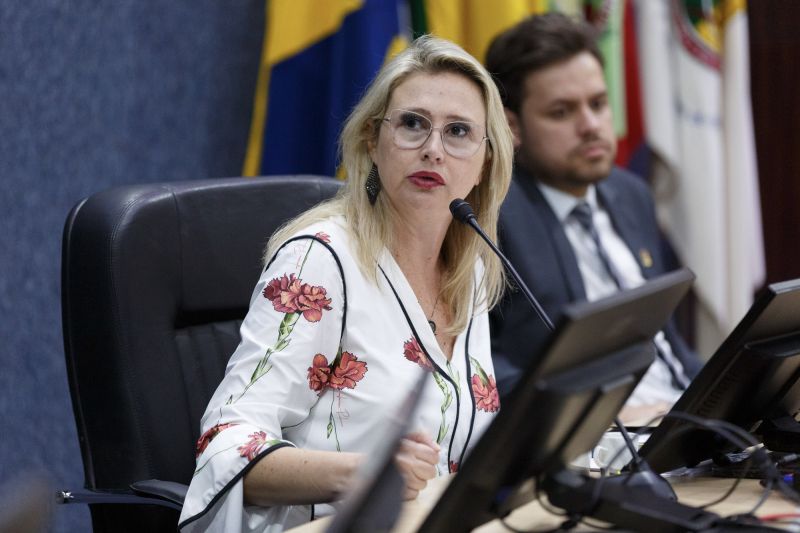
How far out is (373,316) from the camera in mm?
1527

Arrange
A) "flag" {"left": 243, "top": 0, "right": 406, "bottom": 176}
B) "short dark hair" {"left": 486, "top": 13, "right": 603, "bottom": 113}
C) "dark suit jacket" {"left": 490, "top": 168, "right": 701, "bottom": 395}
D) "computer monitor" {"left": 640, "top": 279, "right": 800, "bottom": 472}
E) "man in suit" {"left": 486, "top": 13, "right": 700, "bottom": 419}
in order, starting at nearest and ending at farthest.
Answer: "computer monitor" {"left": 640, "top": 279, "right": 800, "bottom": 472} < "dark suit jacket" {"left": 490, "top": 168, "right": 701, "bottom": 395} < "man in suit" {"left": 486, "top": 13, "right": 700, "bottom": 419} < "short dark hair" {"left": 486, "top": 13, "right": 603, "bottom": 113} < "flag" {"left": 243, "top": 0, "right": 406, "bottom": 176}

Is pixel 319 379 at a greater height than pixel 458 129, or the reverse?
pixel 458 129

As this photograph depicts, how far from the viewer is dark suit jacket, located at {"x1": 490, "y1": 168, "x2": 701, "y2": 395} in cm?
222

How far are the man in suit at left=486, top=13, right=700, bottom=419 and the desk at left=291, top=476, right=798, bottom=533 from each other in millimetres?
1010

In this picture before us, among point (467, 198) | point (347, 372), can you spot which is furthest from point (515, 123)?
point (347, 372)

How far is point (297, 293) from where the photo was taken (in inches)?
58.2

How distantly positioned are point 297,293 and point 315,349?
0.28 ft

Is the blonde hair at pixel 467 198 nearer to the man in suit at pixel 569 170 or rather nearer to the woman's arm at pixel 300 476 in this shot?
the woman's arm at pixel 300 476

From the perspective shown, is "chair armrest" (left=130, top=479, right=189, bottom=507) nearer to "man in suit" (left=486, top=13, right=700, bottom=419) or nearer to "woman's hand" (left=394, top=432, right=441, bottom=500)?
"woman's hand" (left=394, top=432, right=441, bottom=500)

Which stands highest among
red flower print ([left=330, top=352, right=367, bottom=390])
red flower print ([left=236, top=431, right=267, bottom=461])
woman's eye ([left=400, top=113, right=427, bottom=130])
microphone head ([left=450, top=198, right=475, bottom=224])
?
woman's eye ([left=400, top=113, right=427, bottom=130])

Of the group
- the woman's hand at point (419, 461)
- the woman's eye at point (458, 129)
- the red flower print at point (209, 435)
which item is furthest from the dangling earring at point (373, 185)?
the woman's hand at point (419, 461)

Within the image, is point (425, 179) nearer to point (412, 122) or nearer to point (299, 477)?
point (412, 122)

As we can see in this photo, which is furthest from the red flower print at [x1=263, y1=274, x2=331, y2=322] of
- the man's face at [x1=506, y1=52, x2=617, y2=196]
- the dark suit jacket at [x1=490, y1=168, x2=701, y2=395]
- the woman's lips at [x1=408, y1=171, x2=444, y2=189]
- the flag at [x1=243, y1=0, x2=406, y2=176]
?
the flag at [x1=243, y1=0, x2=406, y2=176]

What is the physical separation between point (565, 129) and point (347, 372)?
3.84 feet
